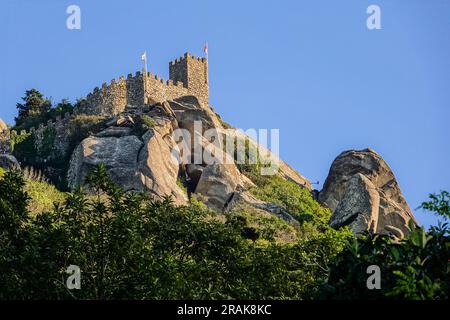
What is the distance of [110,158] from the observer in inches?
2347

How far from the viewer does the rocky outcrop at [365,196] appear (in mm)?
57500

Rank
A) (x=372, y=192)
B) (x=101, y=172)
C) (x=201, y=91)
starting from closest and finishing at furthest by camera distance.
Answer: (x=101, y=172), (x=372, y=192), (x=201, y=91)

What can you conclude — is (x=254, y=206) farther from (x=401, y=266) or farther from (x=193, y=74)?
(x=401, y=266)

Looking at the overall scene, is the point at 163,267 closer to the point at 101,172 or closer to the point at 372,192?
the point at 101,172

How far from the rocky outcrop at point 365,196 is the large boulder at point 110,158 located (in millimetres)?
10031

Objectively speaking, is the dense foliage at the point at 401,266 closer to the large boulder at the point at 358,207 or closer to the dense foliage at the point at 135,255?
the dense foliage at the point at 135,255

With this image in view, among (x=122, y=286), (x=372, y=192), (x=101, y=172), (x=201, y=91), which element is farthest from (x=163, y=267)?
(x=201, y=91)

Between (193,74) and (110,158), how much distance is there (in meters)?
14.8

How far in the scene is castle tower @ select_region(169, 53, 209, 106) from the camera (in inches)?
2849

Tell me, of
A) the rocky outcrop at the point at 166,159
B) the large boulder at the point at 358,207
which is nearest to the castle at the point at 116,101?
the rocky outcrop at the point at 166,159

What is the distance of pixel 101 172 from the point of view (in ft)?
114

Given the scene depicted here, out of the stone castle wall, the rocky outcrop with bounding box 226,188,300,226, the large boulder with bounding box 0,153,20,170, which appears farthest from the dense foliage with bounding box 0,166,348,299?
the stone castle wall

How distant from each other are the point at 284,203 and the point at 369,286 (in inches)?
1524

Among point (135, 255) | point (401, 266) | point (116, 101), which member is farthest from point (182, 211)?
point (116, 101)
